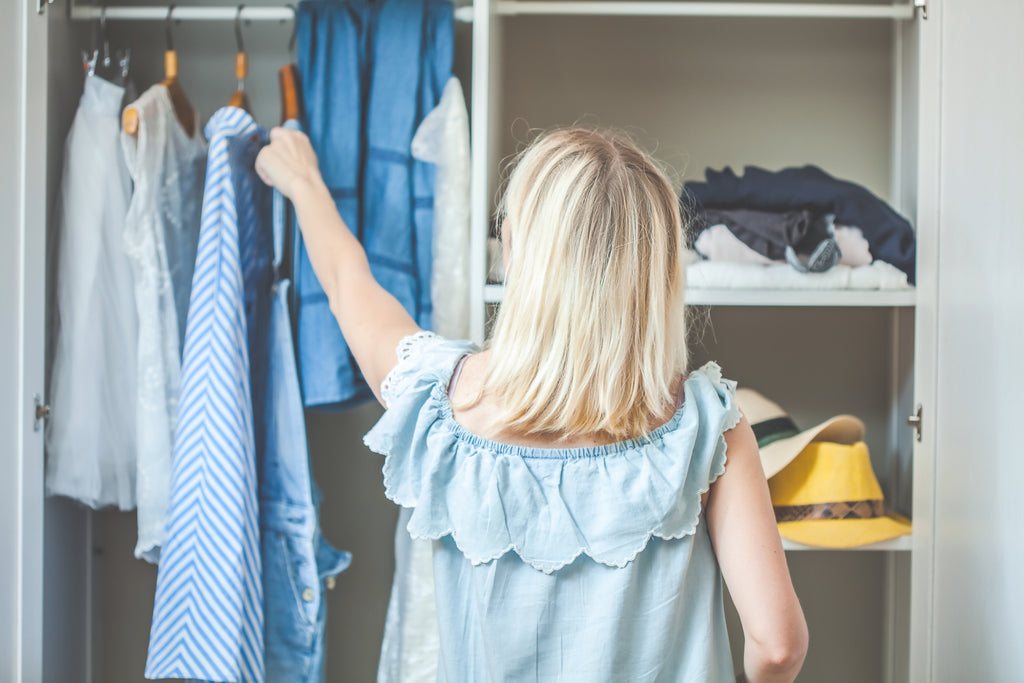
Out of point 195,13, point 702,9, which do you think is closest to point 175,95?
point 195,13

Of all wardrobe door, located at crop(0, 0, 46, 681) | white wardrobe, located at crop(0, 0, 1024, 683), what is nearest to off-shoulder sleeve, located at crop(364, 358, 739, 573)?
white wardrobe, located at crop(0, 0, 1024, 683)

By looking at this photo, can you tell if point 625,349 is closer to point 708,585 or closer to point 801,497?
point 708,585

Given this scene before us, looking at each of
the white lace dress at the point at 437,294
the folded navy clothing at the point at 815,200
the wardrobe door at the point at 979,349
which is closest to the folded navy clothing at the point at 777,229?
the folded navy clothing at the point at 815,200

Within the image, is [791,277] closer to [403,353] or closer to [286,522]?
[403,353]

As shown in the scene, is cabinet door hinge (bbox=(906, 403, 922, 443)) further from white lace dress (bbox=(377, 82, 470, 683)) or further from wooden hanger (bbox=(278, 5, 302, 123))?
wooden hanger (bbox=(278, 5, 302, 123))

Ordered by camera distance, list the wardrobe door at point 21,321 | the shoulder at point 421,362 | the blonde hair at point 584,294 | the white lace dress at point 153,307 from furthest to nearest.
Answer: the white lace dress at point 153,307, the wardrobe door at point 21,321, the shoulder at point 421,362, the blonde hair at point 584,294

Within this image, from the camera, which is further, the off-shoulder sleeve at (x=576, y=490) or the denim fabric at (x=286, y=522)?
the denim fabric at (x=286, y=522)

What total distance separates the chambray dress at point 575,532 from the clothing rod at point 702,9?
2.27 ft

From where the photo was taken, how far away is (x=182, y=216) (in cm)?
142

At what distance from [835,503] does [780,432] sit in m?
0.15

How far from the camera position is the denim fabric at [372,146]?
4.48 ft

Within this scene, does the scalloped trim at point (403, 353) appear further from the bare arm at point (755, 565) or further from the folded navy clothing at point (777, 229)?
the folded navy clothing at point (777, 229)

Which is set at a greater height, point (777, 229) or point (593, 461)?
point (777, 229)

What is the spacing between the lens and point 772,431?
1447mm
